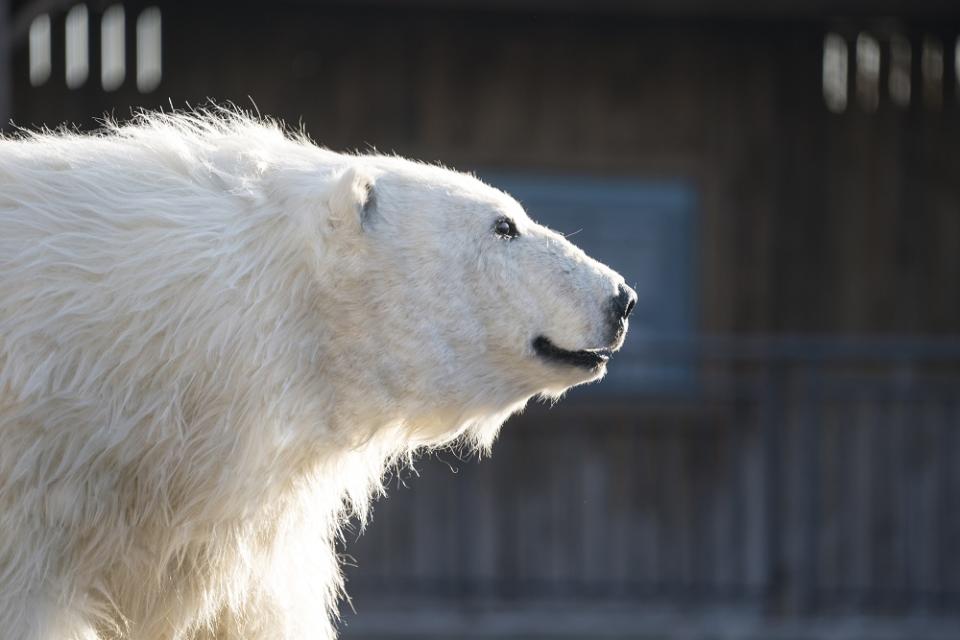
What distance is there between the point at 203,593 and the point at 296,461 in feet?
1.08

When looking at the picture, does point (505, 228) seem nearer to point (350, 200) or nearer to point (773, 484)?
point (350, 200)

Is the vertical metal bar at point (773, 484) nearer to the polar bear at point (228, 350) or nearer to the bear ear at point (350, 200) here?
the polar bear at point (228, 350)

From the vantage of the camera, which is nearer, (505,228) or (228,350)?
(228,350)

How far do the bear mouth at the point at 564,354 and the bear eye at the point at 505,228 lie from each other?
22cm

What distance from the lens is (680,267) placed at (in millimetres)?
7949

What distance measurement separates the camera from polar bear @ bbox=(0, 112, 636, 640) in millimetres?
2635

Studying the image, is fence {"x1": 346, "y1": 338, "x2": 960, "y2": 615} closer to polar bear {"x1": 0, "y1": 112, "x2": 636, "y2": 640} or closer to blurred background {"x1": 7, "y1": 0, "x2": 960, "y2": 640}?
blurred background {"x1": 7, "y1": 0, "x2": 960, "y2": 640}

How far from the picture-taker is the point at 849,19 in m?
7.91

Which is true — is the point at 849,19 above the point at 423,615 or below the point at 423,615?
above

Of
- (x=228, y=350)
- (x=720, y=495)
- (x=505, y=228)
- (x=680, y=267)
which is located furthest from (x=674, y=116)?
(x=228, y=350)

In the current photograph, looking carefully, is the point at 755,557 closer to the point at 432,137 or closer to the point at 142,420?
the point at 432,137

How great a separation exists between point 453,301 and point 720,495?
210 inches

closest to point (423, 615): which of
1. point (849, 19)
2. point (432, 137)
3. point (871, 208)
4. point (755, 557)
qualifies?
point (755, 557)

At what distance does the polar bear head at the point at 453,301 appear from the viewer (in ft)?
9.15
